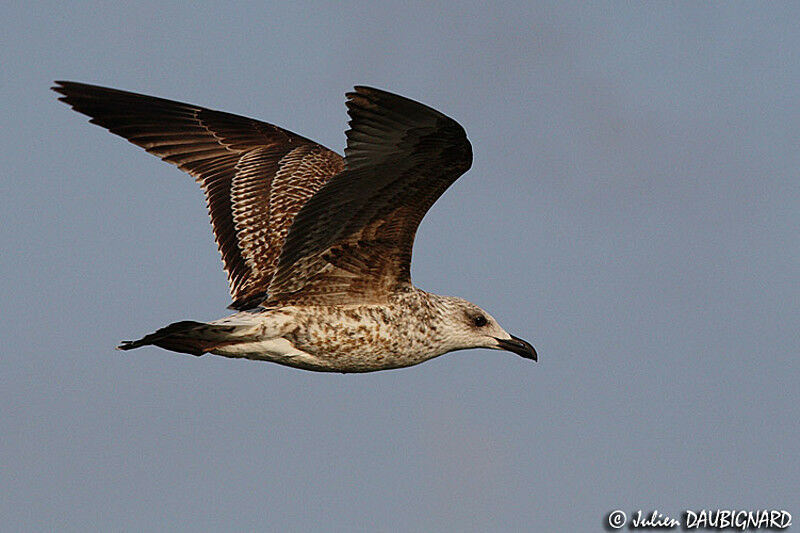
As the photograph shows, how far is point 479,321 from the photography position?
43.9 feet

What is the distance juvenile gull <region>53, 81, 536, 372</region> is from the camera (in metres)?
11.0

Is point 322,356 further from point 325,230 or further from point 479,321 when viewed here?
point 479,321

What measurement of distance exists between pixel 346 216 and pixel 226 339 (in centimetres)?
171

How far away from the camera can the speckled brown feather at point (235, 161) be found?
14.2 m

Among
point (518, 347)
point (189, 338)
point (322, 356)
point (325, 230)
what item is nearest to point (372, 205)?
point (325, 230)

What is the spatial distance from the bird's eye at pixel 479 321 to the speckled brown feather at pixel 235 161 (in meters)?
2.32

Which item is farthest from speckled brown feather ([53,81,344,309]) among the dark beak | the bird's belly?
the dark beak

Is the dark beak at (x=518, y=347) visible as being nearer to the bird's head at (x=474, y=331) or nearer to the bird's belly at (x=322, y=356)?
the bird's head at (x=474, y=331)

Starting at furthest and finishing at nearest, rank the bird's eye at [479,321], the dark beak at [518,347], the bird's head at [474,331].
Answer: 1. the dark beak at [518,347]
2. the bird's eye at [479,321]
3. the bird's head at [474,331]

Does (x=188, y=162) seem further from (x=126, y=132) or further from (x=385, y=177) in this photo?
(x=385, y=177)

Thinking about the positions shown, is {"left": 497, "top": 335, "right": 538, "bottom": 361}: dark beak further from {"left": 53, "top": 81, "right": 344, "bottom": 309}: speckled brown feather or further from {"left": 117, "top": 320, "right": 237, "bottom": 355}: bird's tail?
{"left": 117, "top": 320, "right": 237, "bottom": 355}: bird's tail

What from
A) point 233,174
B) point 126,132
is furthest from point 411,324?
point 126,132

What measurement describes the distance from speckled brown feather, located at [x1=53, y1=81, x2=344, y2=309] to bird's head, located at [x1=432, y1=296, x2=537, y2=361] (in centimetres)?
211

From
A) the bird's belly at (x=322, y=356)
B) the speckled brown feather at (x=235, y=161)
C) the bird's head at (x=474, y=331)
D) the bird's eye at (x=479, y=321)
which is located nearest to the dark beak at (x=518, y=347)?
the bird's head at (x=474, y=331)
